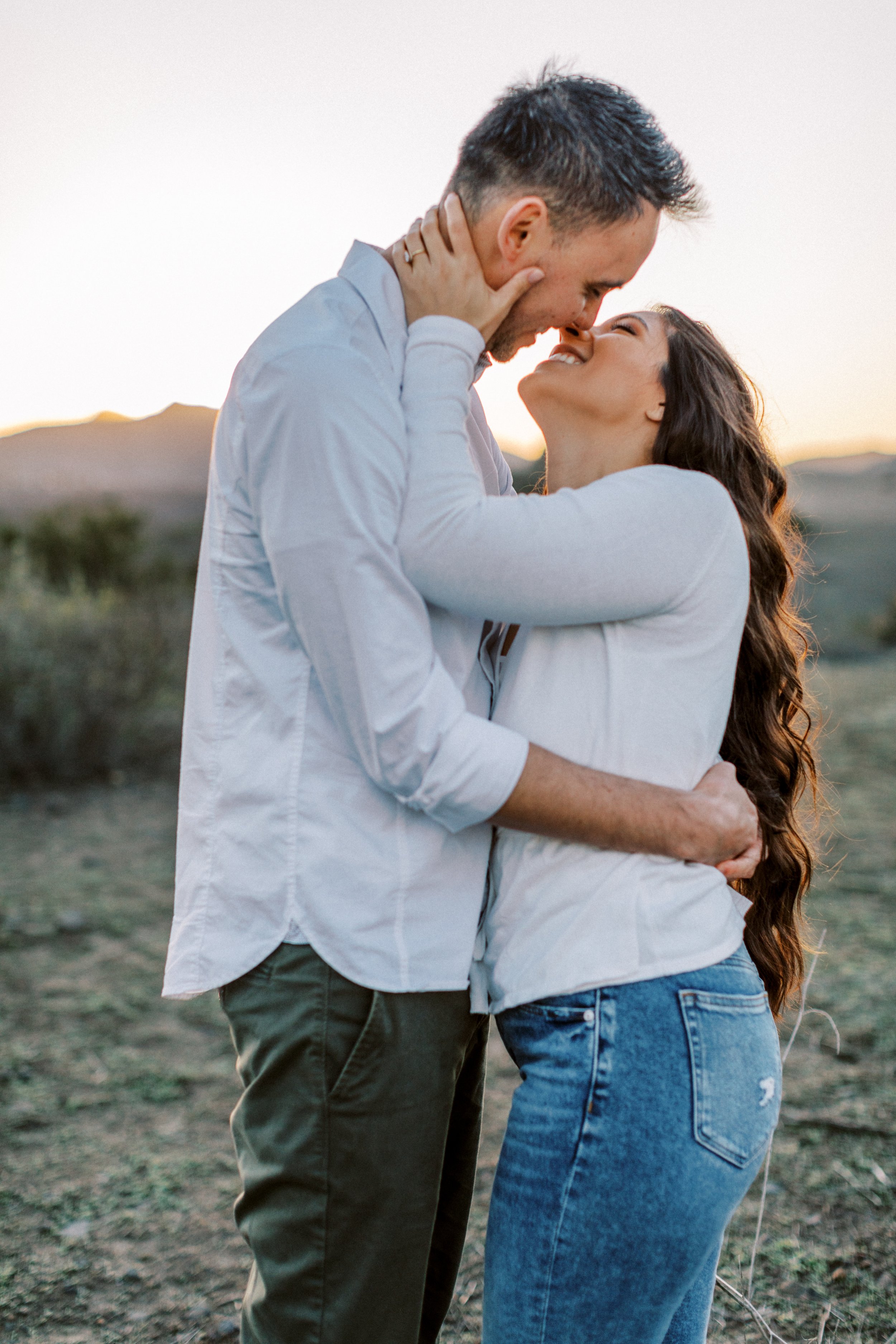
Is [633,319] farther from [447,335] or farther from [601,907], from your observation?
[601,907]

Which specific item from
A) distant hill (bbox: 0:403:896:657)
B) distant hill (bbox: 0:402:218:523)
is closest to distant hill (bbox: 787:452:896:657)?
distant hill (bbox: 0:403:896:657)

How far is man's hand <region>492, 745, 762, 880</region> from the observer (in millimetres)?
1260

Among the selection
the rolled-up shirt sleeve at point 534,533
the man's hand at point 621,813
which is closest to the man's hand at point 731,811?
the man's hand at point 621,813

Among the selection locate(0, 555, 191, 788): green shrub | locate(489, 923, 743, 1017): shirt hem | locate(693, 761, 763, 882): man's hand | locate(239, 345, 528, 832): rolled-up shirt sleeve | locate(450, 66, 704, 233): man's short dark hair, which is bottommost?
locate(0, 555, 191, 788): green shrub

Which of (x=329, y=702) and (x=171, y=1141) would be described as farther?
(x=171, y=1141)

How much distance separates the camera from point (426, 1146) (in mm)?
1349

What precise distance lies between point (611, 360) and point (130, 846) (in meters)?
5.05

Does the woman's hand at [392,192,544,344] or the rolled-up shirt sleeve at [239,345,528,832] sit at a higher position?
the woman's hand at [392,192,544,344]

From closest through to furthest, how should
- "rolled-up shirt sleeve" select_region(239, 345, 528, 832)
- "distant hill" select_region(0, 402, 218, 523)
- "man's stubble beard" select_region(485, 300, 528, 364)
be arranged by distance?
"rolled-up shirt sleeve" select_region(239, 345, 528, 832), "man's stubble beard" select_region(485, 300, 528, 364), "distant hill" select_region(0, 402, 218, 523)

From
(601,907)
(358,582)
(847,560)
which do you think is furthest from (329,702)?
(847,560)

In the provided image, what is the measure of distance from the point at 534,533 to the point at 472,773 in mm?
Result: 305

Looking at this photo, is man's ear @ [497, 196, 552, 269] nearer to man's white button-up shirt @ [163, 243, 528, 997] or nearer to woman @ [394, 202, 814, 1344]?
woman @ [394, 202, 814, 1344]

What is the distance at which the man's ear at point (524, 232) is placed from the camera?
4.67ft

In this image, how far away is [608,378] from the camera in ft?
5.10
